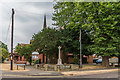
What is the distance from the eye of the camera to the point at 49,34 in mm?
30703

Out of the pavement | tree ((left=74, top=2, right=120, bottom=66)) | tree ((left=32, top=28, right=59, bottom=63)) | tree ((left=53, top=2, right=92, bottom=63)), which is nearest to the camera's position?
the pavement

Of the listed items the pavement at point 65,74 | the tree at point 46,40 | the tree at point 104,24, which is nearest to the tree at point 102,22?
the tree at point 104,24

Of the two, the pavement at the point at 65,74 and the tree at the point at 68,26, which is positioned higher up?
the tree at the point at 68,26

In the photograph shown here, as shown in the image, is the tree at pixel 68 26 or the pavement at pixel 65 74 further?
the tree at pixel 68 26

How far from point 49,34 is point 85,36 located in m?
7.04

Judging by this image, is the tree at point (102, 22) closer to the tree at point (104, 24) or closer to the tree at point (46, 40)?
the tree at point (104, 24)

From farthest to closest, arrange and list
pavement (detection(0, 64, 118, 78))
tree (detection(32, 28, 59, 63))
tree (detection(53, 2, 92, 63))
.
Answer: tree (detection(32, 28, 59, 63)), tree (detection(53, 2, 92, 63)), pavement (detection(0, 64, 118, 78))

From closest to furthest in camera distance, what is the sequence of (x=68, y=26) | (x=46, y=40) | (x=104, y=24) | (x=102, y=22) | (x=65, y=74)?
1. (x=65, y=74)
2. (x=104, y=24)
3. (x=102, y=22)
4. (x=68, y=26)
5. (x=46, y=40)

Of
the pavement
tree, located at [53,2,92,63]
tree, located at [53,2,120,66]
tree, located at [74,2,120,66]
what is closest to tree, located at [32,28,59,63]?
tree, located at [53,2,92,63]

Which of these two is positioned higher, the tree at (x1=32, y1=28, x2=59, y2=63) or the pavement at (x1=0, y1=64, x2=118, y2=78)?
the tree at (x1=32, y1=28, x2=59, y2=63)

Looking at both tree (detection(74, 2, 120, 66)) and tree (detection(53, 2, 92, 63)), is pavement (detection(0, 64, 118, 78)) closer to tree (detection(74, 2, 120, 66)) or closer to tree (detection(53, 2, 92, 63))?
tree (detection(74, 2, 120, 66))

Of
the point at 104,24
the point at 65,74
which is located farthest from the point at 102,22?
the point at 65,74

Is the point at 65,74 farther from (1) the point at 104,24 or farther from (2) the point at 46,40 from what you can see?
(2) the point at 46,40

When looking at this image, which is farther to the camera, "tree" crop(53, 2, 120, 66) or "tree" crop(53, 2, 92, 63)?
"tree" crop(53, 2, 92, 63)
